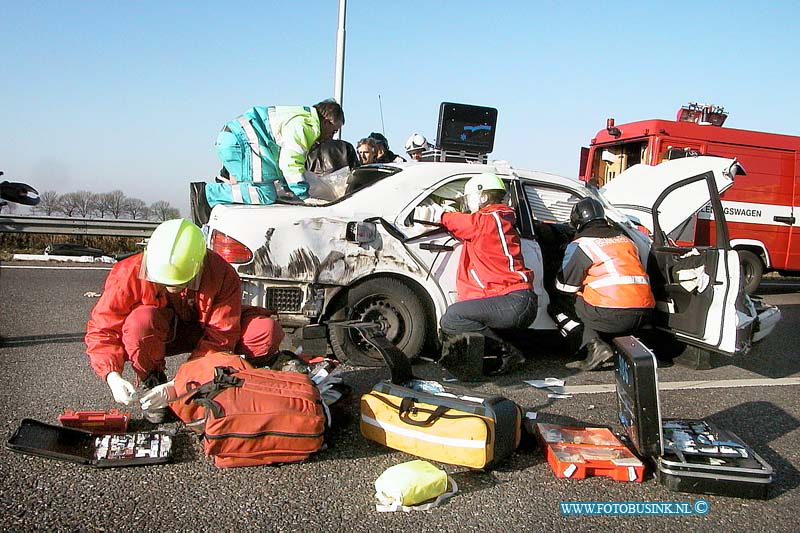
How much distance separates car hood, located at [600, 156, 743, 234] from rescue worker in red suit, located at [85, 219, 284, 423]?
4.19m

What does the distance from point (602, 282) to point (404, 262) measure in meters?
1.56

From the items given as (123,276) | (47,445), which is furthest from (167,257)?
(47,445)

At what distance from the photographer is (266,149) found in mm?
5516

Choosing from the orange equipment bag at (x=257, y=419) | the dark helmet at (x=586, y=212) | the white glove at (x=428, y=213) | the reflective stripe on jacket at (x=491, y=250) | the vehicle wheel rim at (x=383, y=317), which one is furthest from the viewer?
the dark helmet at (x=586, y=212)

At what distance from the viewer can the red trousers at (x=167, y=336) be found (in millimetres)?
3465

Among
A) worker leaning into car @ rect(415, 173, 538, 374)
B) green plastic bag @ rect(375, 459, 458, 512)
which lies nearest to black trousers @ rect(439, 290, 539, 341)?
worker leaning into car @ rect(415, 173, 538, 374)

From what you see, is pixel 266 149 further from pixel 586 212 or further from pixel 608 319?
pixel 608 319

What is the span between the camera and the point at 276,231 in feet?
Result: 15.3

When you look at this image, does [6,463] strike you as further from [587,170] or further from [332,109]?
[587,170]

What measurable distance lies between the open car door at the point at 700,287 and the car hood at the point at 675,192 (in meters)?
1.02

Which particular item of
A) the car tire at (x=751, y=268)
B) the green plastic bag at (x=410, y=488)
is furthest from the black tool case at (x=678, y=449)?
the car tire at (x=751, y=268)

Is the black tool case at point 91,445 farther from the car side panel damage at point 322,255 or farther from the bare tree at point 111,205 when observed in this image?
the bare tree at point 111,205

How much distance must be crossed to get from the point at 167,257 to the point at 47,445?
1.03 metres

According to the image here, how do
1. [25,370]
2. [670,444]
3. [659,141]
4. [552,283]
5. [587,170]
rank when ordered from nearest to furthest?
[670,444] < [25,370] < [552,283] < [659,141] < [587,170]
